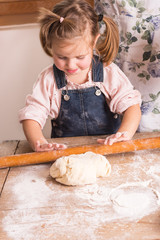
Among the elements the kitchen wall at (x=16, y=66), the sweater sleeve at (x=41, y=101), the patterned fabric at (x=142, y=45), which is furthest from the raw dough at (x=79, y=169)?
the kitchen wall at (x=16, y=66)

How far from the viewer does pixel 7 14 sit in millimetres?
1648

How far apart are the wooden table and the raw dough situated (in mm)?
20

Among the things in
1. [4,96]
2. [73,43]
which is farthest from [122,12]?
[4,96]

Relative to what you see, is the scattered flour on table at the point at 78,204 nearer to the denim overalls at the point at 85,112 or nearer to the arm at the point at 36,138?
the arm at the point at 36,138

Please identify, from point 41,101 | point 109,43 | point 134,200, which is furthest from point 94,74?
point 134,200

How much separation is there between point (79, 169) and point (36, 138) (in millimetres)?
276

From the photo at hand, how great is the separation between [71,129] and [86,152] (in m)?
0.35

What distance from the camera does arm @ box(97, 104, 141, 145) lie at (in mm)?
1004

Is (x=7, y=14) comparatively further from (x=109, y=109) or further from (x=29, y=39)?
(x=109, y=109)

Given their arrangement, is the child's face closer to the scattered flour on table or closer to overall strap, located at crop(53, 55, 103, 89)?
overall strap, located at crop(53, 55, 103, 89)

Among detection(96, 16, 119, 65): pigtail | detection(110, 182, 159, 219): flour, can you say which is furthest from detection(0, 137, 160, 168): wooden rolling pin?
detection(96, 16, 119, 65): pigtail

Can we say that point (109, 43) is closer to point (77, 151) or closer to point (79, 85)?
point (79, 85)

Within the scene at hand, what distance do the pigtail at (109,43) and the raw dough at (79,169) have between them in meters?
0.46

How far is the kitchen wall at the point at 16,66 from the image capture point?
169 centimetres
